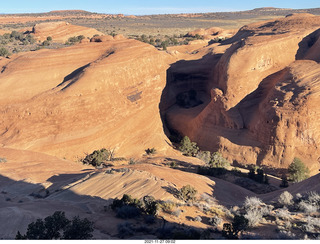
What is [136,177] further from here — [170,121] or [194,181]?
[170,121]

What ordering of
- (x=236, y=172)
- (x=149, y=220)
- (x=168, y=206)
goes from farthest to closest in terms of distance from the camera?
(x=236, y=172) < (x=168, y=206) < (x=149, y=220)

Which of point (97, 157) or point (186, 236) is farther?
point (97, 157)

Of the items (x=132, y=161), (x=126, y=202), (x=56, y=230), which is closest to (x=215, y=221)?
(x=126, y=202)

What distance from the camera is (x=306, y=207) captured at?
9078 millimetres

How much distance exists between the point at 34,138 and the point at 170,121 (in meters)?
9.50

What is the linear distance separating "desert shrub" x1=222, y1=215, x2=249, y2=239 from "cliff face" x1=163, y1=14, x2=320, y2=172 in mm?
10663

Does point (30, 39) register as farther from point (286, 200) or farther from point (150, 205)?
point (286, 200)

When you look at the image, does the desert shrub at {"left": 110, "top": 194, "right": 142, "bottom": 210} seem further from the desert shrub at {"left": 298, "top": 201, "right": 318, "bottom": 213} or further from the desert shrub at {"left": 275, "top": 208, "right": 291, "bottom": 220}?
the desert shrub at {"left": 298, "top": 201, "right": 318, "bottom": 213}

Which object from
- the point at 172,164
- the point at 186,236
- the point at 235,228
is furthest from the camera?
the point at 172,164

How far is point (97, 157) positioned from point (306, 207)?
12.0m

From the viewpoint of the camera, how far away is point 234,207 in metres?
10.1

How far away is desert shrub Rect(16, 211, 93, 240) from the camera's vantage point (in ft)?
23.9

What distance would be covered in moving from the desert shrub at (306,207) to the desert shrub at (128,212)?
4785 millimetres

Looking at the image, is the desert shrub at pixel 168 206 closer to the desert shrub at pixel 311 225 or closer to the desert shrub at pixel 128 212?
the desert shrub at pixel 128 212
